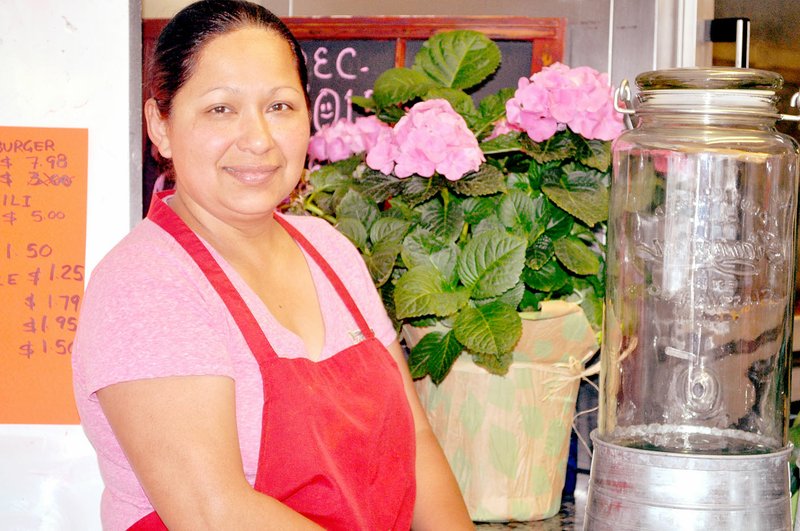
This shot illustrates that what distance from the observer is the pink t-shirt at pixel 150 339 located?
96cm

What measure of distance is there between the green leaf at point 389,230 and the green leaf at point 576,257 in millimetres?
217

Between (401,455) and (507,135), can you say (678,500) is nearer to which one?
(401,455)

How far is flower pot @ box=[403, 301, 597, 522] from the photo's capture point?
1.37m

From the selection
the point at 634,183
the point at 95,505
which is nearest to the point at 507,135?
the point at 634,183

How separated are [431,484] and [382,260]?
1.05ft

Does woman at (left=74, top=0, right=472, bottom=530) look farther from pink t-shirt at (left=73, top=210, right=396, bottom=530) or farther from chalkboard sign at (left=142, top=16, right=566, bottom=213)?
chalkboard sign at (left=142, top=16, right=566, bottom=213)

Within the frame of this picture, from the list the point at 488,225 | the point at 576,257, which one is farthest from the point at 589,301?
the point at 488,225

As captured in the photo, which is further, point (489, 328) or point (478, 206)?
point (478, 206)

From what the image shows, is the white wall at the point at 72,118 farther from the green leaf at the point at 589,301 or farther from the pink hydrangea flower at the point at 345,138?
the green leaf at the point at 589,301

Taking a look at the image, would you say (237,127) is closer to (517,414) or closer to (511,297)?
(511,297)

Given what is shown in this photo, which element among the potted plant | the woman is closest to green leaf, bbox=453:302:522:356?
the potted plant

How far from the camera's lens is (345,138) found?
4.99ft

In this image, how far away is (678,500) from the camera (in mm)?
1011

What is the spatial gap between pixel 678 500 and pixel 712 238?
0.36 m
